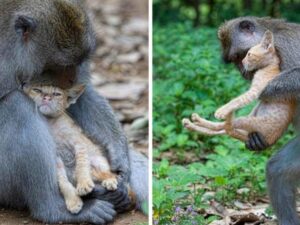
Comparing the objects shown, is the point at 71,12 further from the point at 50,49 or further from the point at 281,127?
the point at 281,127

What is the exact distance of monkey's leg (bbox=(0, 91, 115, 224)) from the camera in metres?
6.20

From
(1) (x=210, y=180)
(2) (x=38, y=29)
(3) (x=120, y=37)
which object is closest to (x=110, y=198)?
(2) (x=38, y=29)

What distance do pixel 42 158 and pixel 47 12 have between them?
110 centimetres

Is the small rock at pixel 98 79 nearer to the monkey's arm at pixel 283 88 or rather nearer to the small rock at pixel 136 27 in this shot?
the small rock at pixel 136 27

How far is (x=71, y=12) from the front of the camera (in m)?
6.14

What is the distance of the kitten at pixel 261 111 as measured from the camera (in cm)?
650

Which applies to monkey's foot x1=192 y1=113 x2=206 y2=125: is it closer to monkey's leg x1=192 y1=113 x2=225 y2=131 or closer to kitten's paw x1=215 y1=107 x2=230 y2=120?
monkey's leg x1=192 y1=113 x2=225 y2=131

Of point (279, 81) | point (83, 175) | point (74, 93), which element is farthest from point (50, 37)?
point (279, 81)

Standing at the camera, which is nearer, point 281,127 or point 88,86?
point 281,127

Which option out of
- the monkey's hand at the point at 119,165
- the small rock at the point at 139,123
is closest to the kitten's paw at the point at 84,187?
the monkey's hand at the point at 119,165

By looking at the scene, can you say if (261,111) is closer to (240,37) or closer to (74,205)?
(240,37)

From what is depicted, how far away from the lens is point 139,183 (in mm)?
7004

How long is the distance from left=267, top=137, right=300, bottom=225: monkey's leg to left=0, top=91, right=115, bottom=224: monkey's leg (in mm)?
1560

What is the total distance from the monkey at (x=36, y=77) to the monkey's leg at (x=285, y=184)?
1408mm
